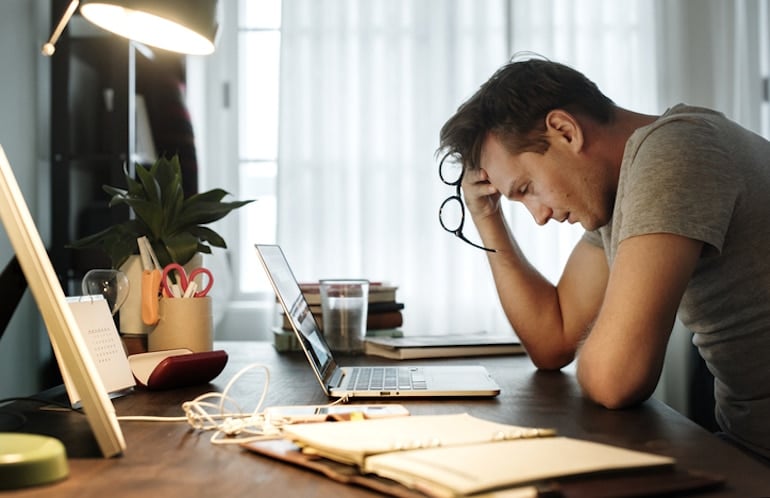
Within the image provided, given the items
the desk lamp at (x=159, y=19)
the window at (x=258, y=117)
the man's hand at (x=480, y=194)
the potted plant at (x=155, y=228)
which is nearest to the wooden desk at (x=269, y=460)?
the potted plant at (x=155, y=228)

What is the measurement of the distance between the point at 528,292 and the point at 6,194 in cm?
118

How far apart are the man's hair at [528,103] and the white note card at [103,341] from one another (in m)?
0.73

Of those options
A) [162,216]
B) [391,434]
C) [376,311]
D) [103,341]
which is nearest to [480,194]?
[376,311]

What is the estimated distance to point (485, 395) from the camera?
1.14 metres

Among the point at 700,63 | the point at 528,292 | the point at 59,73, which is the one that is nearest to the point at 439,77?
the point at 700,63

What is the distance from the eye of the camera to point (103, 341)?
114 cm

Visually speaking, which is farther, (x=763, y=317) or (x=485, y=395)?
(x=763, y=317)

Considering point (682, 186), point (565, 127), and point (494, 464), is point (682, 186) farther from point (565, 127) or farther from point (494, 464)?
point (494, 464)

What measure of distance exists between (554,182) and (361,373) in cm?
50

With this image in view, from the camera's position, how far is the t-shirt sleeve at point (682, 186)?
110 cm

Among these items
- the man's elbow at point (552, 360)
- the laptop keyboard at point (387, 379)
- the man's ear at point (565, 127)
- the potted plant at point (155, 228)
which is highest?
the man's ear at point (565, 127)

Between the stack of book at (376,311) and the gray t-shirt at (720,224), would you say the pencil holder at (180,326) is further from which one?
the gray t-shirt at (720,224)

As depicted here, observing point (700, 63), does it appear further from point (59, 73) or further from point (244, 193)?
point (59, 73)

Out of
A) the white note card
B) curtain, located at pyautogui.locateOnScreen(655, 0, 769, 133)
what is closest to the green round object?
the white note card
